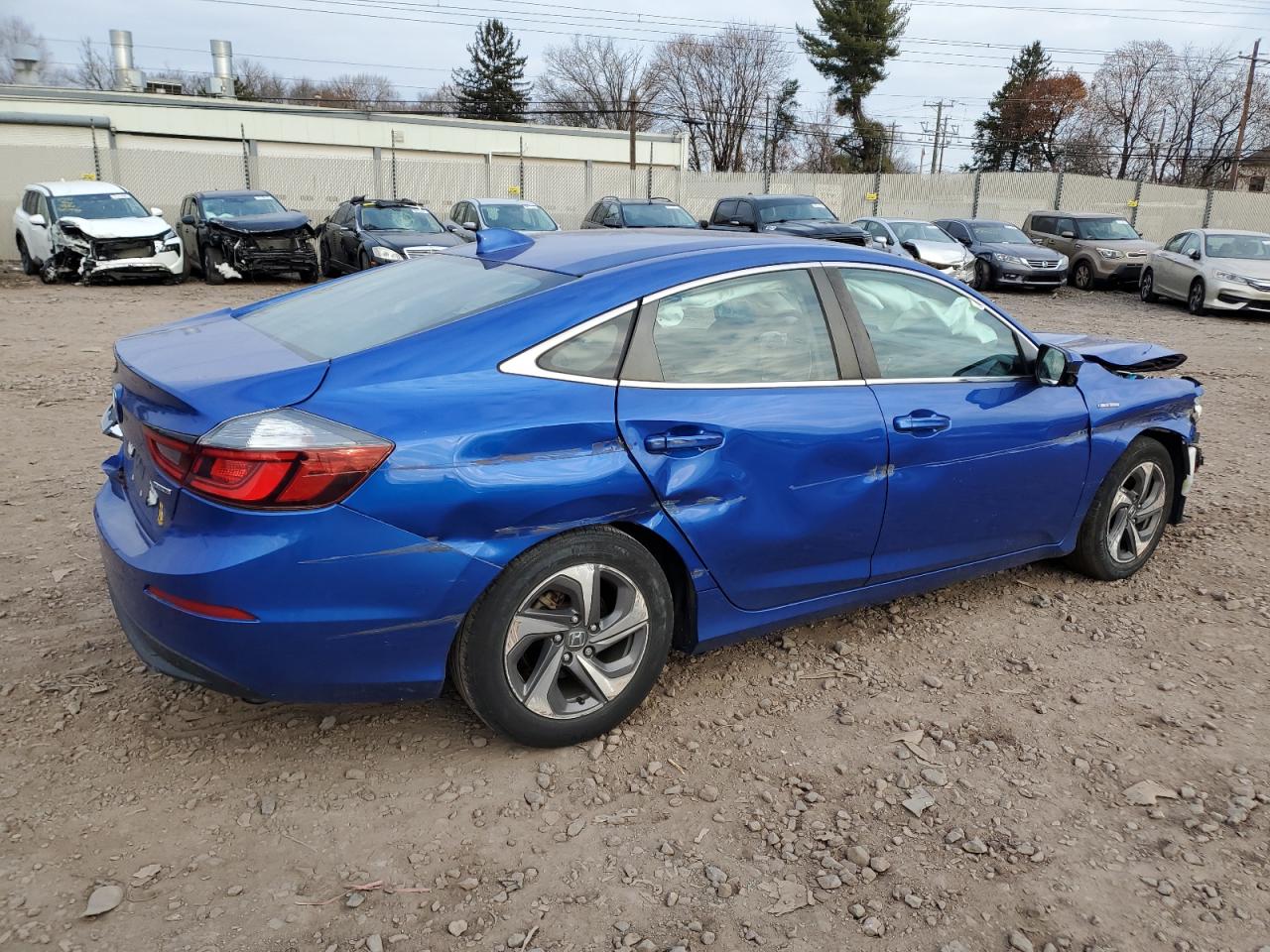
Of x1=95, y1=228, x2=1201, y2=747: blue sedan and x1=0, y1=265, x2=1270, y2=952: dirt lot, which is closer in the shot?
x1=0, y1=265, x2=1270, y2=952: dirt lot

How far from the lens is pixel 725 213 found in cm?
2050

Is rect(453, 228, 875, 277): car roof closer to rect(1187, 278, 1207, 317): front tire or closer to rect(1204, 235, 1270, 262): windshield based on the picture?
rect(1187, 278, 1207, 317): front tire

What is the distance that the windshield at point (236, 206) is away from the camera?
1784 cm

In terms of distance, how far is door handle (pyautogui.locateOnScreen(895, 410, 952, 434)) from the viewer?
3.50 meters

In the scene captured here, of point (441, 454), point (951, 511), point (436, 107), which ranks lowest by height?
point (951, 511)

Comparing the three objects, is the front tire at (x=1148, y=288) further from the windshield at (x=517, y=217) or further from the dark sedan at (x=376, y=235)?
the dark sedan at (x=376, y=235)

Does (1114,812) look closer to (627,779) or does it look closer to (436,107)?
(627,779)

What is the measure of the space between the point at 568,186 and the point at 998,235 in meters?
14.0

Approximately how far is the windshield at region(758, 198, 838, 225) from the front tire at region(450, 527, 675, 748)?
17114 millimetres

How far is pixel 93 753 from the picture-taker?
304 centimetres

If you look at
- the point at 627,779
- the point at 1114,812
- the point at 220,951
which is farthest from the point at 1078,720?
the point at 220,951

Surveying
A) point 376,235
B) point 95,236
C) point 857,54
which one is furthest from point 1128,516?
point 857,54

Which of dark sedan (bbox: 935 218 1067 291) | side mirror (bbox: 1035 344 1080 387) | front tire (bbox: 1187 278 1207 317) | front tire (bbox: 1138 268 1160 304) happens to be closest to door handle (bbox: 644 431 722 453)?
side mirror (bbox: 1035 344 1080 387)

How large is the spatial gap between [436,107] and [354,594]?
69191 mm
